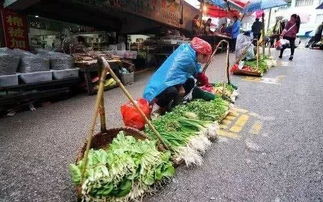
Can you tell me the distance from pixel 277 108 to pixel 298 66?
7.31m

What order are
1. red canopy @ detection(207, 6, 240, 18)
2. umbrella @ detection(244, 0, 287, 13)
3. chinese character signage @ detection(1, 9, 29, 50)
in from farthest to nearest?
red canopy @ detection(207, 6, 240, 18)
umbrella @ detection(244, 0, 287, 13)
chinese character signage @ detection(1, 9, 29, 50)

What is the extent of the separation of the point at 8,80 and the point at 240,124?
500 cm

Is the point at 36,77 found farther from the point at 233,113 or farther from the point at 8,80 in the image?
the point at 233,113

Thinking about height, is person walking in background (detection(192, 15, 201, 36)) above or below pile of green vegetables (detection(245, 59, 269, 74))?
above

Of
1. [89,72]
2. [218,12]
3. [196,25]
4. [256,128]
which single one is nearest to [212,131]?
[256,128]

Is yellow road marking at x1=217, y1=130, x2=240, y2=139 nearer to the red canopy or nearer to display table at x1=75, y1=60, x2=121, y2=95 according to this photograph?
display table at x1=75, y1=60, x2=121, y2=95

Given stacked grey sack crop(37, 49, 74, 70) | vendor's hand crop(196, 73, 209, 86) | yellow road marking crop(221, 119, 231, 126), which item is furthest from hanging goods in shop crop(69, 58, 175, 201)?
stacked grey sack crop(37, 49, 74, 70)

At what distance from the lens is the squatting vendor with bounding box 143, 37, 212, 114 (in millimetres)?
4625

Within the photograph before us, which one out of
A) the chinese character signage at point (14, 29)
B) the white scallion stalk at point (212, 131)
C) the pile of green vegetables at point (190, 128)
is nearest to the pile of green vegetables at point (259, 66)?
the pile of green vegetables at point (190, 128)

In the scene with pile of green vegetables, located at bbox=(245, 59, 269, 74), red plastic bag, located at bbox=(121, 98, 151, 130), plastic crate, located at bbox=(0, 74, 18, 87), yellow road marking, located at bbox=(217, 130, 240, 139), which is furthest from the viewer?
pile of green vegetables, located at bbox=(245, 59, 269, 74)

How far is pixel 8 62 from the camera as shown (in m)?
5.46

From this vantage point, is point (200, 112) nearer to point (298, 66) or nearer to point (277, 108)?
point (277, 108)

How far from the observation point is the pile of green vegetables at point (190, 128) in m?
3.44

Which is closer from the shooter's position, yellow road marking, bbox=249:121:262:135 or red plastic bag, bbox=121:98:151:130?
red plastic bag, bbox=121:98:151:130
